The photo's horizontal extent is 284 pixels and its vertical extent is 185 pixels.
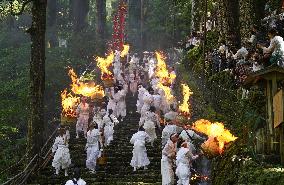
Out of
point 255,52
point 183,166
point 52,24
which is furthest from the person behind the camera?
point 52,24

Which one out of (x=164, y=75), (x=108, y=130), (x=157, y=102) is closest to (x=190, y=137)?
(x=108, y=130)

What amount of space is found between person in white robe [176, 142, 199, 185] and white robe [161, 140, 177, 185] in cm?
47

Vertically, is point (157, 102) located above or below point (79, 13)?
below

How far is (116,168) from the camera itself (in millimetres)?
16312

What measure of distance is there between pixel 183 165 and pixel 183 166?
3 cm

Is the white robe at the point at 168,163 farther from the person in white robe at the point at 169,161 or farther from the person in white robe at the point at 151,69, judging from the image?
the person in white robe at the point at 151,69

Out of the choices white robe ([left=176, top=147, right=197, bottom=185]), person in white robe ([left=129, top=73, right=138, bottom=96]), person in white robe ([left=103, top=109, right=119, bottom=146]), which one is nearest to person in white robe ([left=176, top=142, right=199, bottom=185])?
white robe ([left=176, top=147, right=197, bottom=185])

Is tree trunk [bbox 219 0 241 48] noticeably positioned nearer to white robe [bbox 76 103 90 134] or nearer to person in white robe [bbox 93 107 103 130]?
person in white robe [bbox 93 107 103 130]

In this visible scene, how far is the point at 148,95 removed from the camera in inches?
804

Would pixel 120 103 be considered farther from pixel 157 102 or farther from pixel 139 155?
pixel 139 155

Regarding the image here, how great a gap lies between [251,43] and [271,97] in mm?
6371

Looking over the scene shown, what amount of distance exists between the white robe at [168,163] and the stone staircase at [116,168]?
0.83m

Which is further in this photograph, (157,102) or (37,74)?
(157,102)

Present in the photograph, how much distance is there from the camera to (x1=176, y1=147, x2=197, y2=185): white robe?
43.0ft
